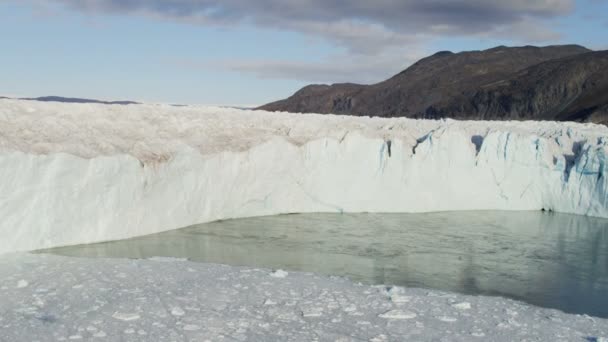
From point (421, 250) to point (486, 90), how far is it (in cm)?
6248

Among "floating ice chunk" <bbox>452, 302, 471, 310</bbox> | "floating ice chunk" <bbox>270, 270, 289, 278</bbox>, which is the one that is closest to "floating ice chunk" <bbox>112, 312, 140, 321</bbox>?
"floating ice chunk" <bbox>270, 270, 289, 278</bbox>

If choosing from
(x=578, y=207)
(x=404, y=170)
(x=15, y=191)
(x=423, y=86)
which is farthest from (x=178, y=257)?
(x=423, y=86)

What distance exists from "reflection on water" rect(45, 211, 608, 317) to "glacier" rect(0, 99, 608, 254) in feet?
1.77

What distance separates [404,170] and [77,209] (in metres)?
8.30

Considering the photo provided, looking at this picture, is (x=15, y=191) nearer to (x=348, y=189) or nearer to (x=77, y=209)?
(x=77, y=209)

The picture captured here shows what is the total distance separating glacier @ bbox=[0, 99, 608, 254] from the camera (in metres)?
9.98

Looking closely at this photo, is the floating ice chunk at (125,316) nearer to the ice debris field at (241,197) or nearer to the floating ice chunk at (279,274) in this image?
the ice debris field at (241,197)

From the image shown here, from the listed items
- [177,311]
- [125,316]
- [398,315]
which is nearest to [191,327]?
[177,311]

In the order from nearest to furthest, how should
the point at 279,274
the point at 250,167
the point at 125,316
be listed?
the point at 125,316
the point at 279,274
the point at 250,167

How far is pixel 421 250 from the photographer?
10664mm

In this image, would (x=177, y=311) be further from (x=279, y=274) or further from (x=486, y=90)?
(x=486, y=90)

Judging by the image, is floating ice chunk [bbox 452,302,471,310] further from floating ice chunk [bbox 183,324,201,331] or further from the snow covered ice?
floating ice chunk [bbox 183,324,201,331]

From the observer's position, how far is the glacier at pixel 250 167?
9.98 metres

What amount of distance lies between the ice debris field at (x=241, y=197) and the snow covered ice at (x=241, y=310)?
0.09 feet
